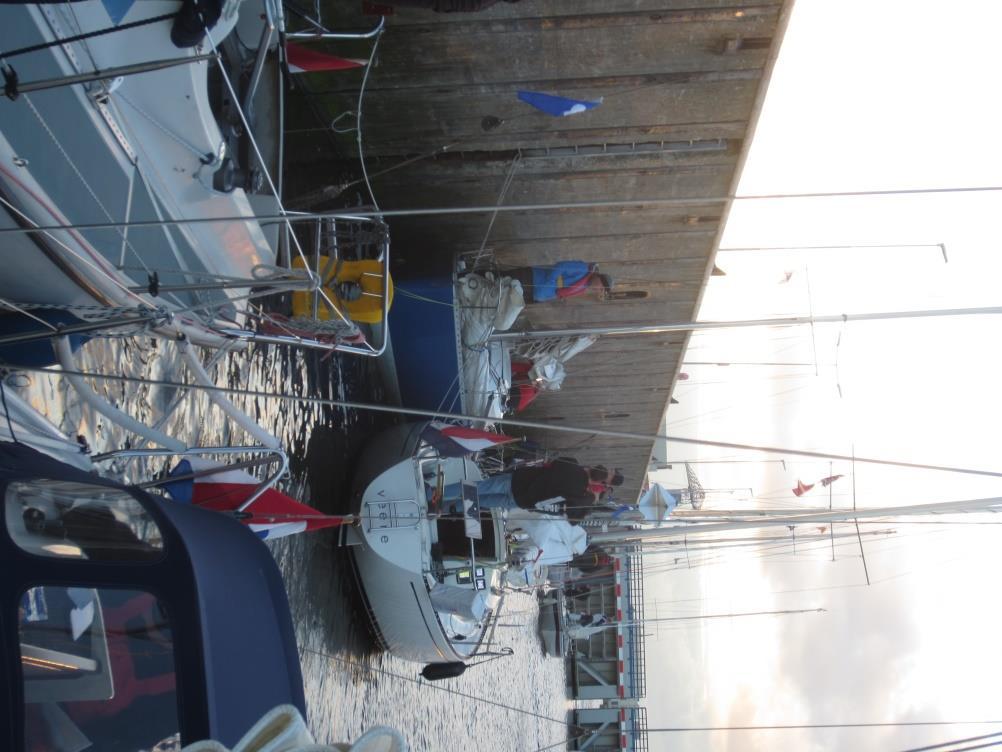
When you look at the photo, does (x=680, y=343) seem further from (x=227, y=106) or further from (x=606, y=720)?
(x=606, y=720)

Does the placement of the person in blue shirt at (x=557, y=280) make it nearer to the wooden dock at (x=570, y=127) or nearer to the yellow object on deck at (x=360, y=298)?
the wooden dock at (x=570, y=127)

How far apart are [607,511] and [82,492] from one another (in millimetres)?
10339

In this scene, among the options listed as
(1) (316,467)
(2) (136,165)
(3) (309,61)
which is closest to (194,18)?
(2) (136,165)

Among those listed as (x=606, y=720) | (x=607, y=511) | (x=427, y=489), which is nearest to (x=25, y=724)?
(x=427, y=489)

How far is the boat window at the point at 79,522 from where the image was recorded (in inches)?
148

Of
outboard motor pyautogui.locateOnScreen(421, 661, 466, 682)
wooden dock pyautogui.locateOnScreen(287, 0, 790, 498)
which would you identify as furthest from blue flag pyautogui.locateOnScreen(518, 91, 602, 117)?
outboard motor pyautogui.locateOnScreen(421, 661, 466, 682)

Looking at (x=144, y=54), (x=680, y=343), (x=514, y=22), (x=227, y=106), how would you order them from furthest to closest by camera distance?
(x=680, y=343)
(x=514, y=22)
(x=227, y=106)
(x=144, y=54)

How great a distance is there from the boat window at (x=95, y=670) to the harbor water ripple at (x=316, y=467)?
91.2 inches

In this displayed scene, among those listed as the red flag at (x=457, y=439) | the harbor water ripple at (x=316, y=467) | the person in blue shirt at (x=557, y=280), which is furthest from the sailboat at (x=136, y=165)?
the person in blue shirt at (x=557, y=280)

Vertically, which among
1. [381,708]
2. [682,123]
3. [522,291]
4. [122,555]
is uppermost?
[682,123]

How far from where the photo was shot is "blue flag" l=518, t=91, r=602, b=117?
24.4ft

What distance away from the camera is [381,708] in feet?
33.6

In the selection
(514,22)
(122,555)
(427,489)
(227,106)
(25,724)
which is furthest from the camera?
(427,489)

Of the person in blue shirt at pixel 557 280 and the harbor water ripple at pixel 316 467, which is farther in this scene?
the person in blue shirt at pixel 557 280
